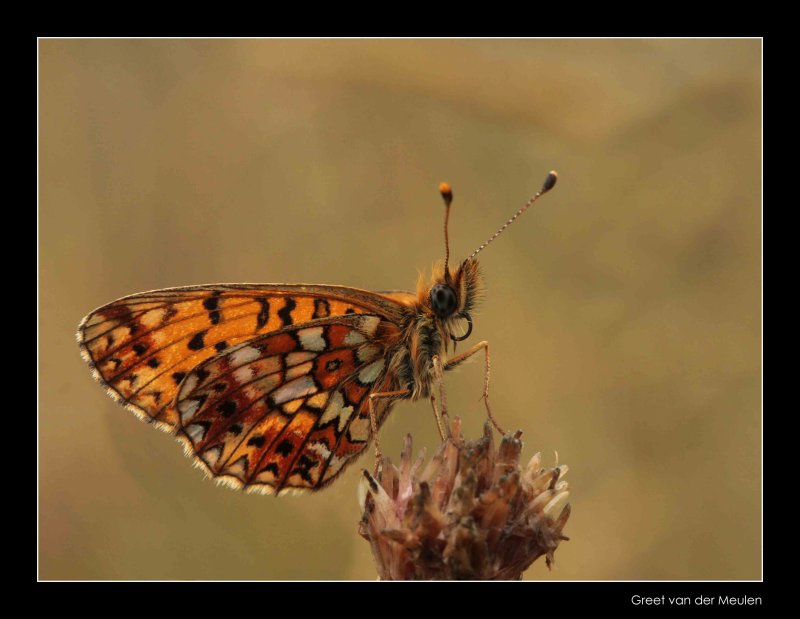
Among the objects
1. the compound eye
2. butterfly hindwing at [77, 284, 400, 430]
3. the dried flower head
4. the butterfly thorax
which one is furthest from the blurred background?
the dried flower head

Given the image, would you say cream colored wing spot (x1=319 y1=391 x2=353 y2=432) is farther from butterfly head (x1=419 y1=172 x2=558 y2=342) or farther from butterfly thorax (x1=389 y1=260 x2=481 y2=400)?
butterfly head (x1=419 y1=172 x2=558 y2=342)

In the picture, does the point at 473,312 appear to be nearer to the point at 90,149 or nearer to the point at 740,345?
the point at 740,345

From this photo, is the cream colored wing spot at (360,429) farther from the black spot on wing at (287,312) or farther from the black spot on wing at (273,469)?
the black spot on wing at (287,312)

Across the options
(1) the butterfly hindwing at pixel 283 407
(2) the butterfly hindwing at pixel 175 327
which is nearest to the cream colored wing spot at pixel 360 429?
(1) the butterfly hindwing at pixel 283 407

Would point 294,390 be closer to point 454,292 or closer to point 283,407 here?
point 283,407

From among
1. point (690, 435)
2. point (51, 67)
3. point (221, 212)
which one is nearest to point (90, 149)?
point (51, 67)

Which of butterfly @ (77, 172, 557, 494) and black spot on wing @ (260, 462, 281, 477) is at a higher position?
butterfly @ (77, 172, 557, 494)
